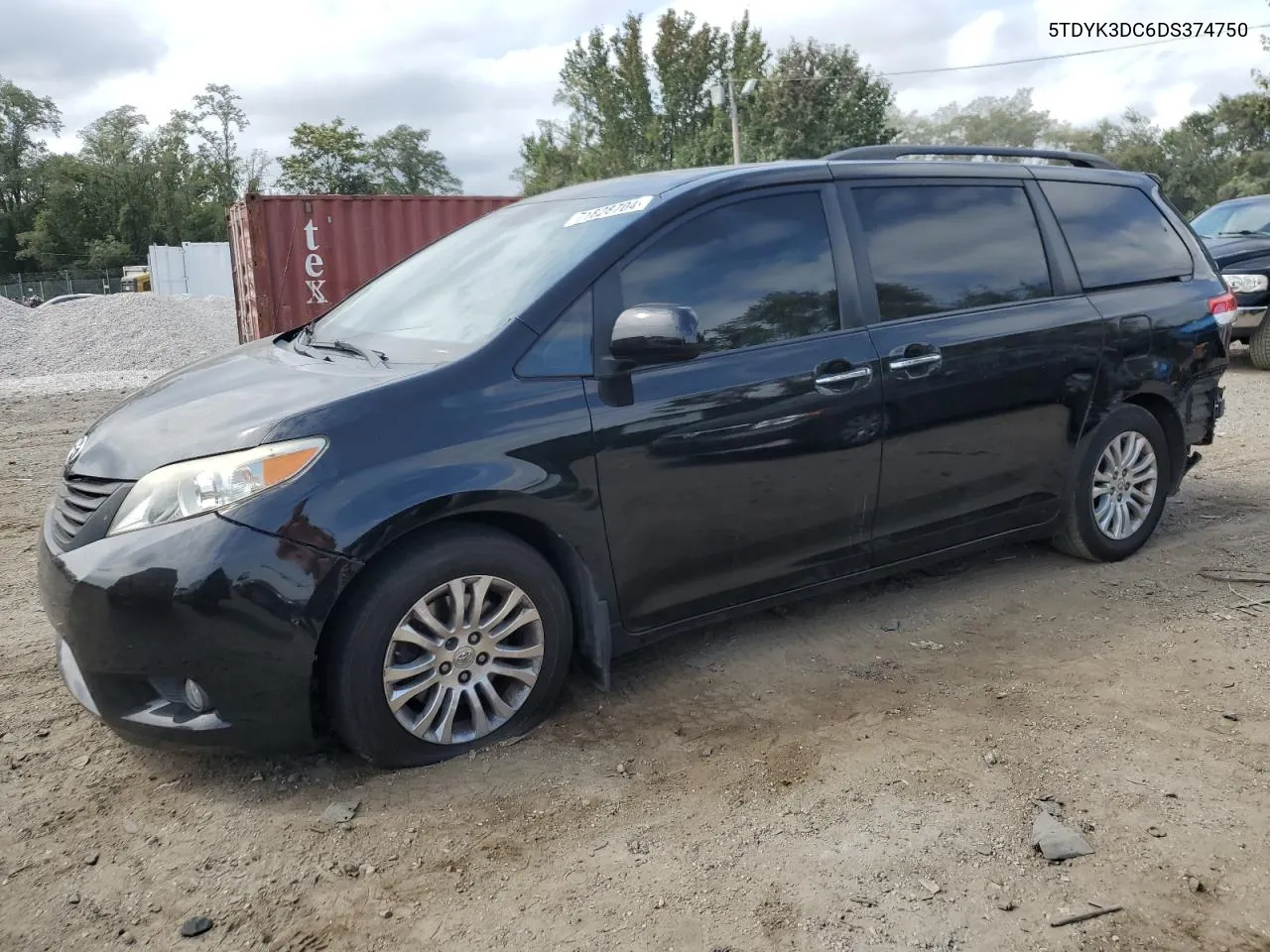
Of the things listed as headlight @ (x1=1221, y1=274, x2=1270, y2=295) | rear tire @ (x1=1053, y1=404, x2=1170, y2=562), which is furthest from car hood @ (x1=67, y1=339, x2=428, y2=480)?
headlight @ (x1=1221, y1=274, x2=1270, y2=295)

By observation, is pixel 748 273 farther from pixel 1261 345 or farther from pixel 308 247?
pixel 308 247

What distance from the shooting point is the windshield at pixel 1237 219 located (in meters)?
11.2

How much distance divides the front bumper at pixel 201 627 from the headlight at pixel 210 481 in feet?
0.16

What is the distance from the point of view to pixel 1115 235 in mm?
4664

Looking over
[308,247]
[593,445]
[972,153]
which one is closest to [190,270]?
[308,247]

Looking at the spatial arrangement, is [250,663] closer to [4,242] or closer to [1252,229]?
[1252,229]

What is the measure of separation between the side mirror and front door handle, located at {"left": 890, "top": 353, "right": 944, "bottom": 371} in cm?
97

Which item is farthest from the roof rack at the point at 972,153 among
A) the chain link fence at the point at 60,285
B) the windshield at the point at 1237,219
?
the chain link fence at the point at 60,285

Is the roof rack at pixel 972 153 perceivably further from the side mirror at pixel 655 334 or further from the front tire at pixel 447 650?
the front tire at pixel 447 650

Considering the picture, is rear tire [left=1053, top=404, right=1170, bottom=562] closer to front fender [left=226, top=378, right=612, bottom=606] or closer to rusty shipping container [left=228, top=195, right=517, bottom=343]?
front fender [left=226, top=378, right=612, bottom=606]

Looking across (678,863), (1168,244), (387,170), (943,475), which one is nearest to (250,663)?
(678,863)

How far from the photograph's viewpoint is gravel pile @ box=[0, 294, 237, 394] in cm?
1388

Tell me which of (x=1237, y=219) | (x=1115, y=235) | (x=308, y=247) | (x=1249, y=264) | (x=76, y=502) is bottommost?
(x=76, y=502)

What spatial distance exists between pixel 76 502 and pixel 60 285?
170 feet
